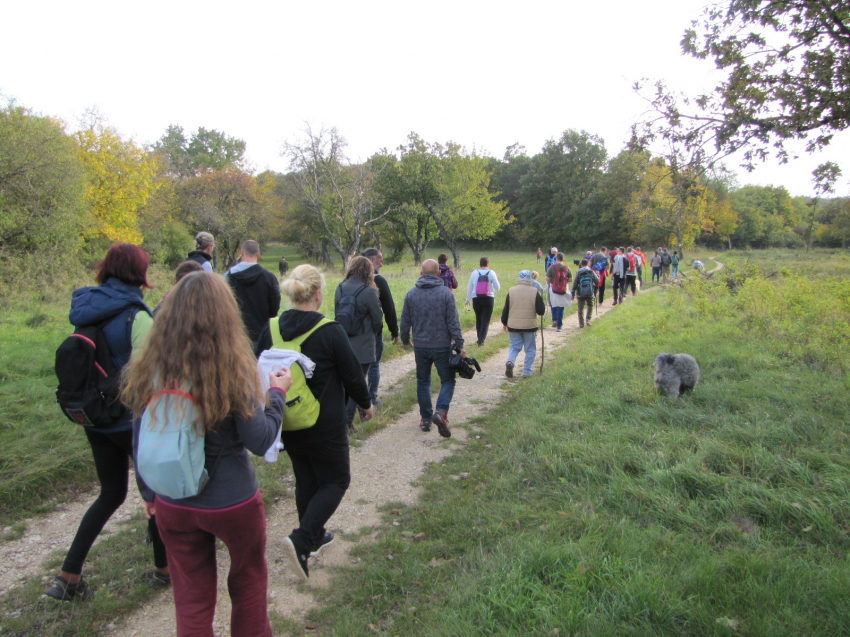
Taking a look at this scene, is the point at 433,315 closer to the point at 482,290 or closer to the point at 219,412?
the point at 219,412

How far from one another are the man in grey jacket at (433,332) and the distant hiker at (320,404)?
8.98 ft

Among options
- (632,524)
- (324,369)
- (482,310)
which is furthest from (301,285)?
(482,310)

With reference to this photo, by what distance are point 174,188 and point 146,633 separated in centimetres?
4718

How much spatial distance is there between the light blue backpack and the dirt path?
1.58 m

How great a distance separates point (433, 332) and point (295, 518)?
266cm

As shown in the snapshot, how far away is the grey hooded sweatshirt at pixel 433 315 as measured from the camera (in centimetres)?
608

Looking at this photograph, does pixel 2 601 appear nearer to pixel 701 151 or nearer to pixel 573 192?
pixel 701 151

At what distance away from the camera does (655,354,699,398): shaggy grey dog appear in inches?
243

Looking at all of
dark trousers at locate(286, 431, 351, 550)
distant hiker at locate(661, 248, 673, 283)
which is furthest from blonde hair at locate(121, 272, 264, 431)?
distant hiker at locate(661, 248, 673, 283)

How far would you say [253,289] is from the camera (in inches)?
240

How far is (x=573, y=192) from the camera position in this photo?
65.6m

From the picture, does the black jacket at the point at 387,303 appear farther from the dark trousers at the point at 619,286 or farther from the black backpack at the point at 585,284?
the dark trousers at the point at 619,286

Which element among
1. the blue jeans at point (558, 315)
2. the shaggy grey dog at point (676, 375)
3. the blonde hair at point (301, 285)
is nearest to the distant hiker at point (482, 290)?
the blue jeans at point (558, 315)

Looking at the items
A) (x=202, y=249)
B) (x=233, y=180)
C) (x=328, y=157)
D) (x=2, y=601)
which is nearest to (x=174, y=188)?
(x=233, y=180)
